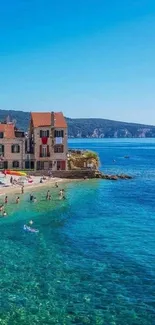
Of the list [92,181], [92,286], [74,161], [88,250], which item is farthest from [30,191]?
[92,286]

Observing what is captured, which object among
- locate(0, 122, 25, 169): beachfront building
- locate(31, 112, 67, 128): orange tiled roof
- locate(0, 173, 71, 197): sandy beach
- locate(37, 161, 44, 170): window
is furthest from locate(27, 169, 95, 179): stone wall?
locate(31, 112, 67, 128): orange tiled roof

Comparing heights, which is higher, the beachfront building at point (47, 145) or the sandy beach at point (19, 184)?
the beachfront building at point (47, 145)

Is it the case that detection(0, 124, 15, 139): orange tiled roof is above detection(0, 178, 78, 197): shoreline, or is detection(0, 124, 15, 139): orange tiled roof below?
above

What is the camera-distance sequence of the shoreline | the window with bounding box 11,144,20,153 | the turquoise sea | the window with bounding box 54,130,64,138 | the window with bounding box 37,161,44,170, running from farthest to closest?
the window with bounding box 37,161,44,170 → the window with bounding box 54,130,64,138 → the window with bounding box 11,144,20,153 → the shoreline → the turquoise sea

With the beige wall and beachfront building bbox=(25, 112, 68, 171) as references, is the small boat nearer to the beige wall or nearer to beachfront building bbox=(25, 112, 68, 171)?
beachfront building bbox=(25, 112, 68, 171)

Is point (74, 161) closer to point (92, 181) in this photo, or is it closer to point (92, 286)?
point (92, 181)

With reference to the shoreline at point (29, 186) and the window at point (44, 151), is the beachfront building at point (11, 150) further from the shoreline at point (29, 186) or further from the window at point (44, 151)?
the shoreline at point (29, 186)

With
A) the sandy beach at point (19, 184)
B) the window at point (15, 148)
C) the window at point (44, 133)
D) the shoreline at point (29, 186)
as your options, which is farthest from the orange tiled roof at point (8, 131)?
the shoreline at point (29, 186)
